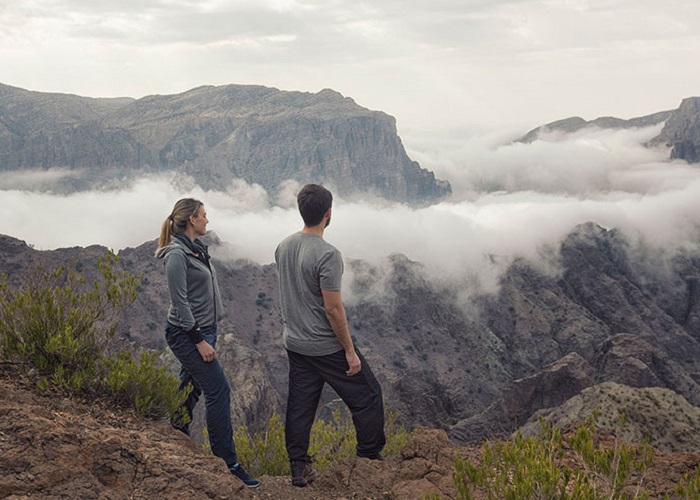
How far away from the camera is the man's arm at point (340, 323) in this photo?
18.3 ft

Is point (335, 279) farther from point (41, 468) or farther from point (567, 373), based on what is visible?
point (567, 373)

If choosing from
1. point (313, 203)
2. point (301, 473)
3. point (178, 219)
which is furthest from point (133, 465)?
point (313, 203)

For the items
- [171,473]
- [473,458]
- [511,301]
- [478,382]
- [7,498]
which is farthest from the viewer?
[511,301]

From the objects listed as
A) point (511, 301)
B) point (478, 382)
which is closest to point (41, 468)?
point (478, 382)

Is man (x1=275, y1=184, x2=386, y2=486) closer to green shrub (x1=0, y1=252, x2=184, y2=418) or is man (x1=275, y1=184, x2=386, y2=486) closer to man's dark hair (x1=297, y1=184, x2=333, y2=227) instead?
man's dark hair (x1=297, y1=184, x2=333, y2=227)

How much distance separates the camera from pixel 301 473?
6125 millimetres

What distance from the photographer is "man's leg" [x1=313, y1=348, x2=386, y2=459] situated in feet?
Result: 19.4

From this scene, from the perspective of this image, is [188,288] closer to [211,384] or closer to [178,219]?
[178,219]

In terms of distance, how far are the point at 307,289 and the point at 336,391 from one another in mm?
1061

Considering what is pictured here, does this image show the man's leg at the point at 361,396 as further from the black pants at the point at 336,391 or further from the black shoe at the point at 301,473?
the black shoe at the point at 301,473

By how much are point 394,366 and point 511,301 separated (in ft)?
175

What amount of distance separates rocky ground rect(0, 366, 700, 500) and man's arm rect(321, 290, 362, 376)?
1045 millimetres

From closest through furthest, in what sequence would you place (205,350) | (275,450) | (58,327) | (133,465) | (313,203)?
1. (133,465)
2. (313,203)
3. (205,350)
4. (58,327)
5. (275,450)

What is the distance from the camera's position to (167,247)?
19.7 ft
